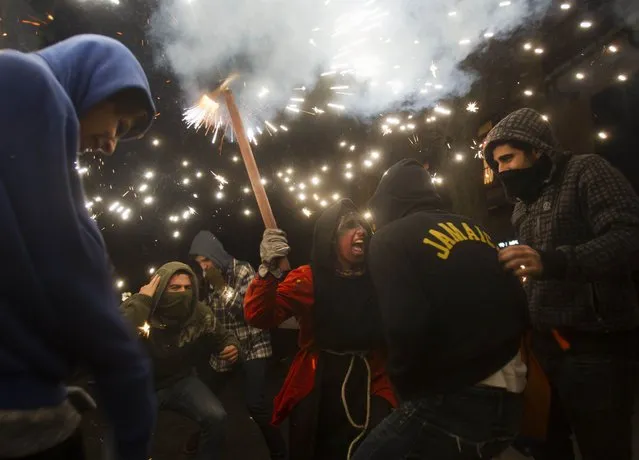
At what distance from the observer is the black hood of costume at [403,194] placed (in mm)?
2674

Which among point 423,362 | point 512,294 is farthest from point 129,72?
point 512,294

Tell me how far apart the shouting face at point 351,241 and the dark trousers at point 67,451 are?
8.80 ft

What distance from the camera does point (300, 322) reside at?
142 inches

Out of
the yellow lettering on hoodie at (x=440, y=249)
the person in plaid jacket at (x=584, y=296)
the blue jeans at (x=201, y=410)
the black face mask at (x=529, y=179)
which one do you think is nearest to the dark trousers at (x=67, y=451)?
the yellow lettering on hoodie at (x=440, y=249)

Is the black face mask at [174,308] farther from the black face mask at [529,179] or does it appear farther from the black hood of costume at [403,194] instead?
the black face mask at [529,179]

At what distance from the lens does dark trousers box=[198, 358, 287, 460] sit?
5020 mm

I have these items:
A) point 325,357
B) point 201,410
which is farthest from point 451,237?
point 201,410

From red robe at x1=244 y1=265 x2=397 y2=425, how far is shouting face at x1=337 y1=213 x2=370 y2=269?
1.37ft

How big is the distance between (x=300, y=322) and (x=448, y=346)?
1.67 metres

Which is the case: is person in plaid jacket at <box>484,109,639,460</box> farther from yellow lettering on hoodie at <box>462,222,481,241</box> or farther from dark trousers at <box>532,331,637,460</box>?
yellow lettering on hoodie at <box>462,222,481,241</box>

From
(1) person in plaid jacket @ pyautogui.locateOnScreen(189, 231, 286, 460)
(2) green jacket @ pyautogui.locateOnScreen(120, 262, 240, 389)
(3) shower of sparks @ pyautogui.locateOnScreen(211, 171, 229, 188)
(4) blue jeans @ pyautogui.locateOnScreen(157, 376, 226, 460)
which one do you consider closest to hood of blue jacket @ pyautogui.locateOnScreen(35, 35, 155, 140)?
(2) green jacket @ pyautogui.locateOnScreen(120, 262, 240, 389)

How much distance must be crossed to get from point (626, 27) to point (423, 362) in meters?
10.8

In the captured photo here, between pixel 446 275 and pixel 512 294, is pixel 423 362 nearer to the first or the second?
pixel 446 275

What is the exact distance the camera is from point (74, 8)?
683cm
